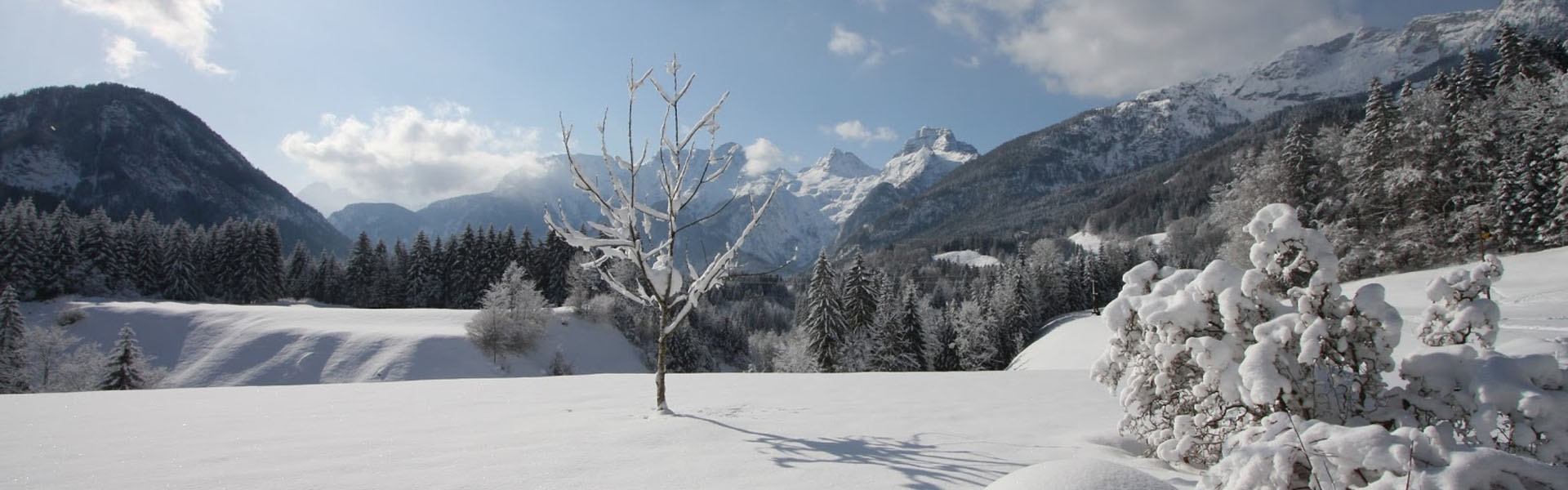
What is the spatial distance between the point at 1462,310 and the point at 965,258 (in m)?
144

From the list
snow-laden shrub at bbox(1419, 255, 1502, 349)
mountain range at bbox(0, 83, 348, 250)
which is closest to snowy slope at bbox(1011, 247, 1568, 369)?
snow-laden shrub at bbox(1419, 255, 1502, 349)

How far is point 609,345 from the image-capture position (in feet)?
158

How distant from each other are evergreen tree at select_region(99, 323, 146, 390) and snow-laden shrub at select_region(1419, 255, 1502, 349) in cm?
3812

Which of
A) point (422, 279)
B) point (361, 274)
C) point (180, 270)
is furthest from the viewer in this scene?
point (361, 274)

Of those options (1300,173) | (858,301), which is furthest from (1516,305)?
(858,301)

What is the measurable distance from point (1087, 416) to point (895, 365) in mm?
30906

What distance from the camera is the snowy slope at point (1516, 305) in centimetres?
1154

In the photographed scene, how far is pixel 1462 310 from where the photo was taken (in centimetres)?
421

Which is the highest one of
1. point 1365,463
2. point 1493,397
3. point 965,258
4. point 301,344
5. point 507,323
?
point 965,258

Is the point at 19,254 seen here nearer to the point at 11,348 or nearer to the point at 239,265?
the point at 239,265

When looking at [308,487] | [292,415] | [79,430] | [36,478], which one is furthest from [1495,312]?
[79,430]

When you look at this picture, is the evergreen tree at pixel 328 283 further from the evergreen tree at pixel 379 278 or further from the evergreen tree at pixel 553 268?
the evergreen tree at pixel 553 268

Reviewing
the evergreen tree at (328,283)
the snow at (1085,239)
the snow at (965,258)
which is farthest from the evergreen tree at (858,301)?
the snow at (1085,239)

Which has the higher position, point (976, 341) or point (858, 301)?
point (858, 301)
